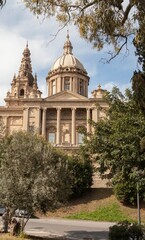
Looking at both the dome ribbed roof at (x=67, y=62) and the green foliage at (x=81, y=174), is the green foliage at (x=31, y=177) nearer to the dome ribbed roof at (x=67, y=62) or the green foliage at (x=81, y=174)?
the green foliage at (x=81, y=174)

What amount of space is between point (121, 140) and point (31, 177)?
5.07 metres

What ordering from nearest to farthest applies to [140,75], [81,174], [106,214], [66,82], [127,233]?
[140,75]
[127,233]
[106,214]
[81,174]
[66,82]

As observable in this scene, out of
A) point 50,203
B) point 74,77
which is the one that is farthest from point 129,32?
point 74,77

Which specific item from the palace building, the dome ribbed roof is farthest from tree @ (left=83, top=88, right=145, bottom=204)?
the dome ribbed roof

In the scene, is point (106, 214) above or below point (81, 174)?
below

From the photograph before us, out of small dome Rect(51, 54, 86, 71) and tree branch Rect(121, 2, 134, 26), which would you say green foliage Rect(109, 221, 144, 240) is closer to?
tree branch Rect(121, 2, 134, 26)

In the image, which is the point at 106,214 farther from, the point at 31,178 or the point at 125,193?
the point at 31,178

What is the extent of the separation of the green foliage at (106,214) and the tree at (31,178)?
48.0 ft

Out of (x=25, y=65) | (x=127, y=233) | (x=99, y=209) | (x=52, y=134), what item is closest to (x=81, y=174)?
(x=99, y=209)

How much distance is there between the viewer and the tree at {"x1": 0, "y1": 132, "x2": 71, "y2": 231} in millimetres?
18719

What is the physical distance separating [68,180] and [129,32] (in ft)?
33.4

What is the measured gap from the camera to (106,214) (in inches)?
1369

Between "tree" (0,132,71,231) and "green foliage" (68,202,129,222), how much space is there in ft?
48.0

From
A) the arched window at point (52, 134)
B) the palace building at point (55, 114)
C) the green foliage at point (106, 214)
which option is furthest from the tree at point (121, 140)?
the arched window at point (52, 134)
